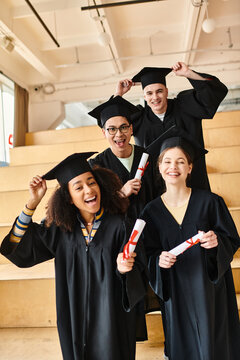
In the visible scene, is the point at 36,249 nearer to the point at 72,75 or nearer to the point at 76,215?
the point at 76,215

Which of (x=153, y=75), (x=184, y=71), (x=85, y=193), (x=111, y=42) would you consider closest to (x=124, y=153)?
(x=85, y=193)

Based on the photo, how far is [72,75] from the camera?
25.9 feet

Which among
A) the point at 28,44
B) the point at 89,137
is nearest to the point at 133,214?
the point at 89,137

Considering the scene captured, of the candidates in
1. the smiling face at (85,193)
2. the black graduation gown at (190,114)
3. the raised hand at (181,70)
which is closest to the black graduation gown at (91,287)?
the smiling face at (85,193)

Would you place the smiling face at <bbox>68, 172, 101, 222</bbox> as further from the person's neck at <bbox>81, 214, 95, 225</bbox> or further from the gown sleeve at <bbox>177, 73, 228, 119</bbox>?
the gown sleeve at <bbox>177, 73, 228, 119</bbox>

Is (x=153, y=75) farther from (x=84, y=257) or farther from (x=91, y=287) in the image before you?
(x=91, y=287)

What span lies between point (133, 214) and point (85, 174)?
0.49 metres

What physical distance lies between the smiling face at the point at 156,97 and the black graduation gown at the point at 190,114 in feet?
0.24

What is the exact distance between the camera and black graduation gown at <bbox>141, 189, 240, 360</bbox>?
156cm

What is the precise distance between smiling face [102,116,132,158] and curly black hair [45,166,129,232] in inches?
10.9

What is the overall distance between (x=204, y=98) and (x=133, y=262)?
1.31 meters

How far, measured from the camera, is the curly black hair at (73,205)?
1.67 m

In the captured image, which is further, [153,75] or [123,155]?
[153,75]

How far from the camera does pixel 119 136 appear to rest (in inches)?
78.7
